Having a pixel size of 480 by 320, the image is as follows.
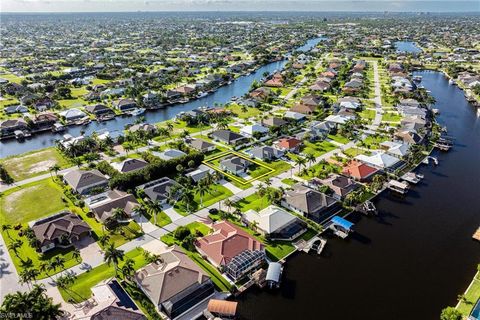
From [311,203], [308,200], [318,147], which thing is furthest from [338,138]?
[311,203]

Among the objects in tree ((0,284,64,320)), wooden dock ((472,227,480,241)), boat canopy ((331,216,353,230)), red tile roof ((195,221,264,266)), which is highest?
tree ((0,284,64,320))

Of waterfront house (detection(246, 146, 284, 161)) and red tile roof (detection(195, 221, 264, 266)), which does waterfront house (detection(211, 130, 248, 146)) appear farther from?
red tile roof (detection(195, 221, 264, 266))

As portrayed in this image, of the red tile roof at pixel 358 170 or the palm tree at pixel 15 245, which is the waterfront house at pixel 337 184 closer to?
the red tile roof at pixel 358 170

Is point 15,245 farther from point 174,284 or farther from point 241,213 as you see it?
point 241,213

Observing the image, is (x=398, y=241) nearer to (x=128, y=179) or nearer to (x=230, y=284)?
(x=230, y=284)

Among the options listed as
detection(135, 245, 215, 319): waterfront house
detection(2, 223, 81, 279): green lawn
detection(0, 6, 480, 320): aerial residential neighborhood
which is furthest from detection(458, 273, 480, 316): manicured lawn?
detection(2, 223, 81, 279): green lawn

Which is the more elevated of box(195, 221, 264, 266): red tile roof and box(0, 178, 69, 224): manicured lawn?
box(195, 221, 264, 266): red tile roof
